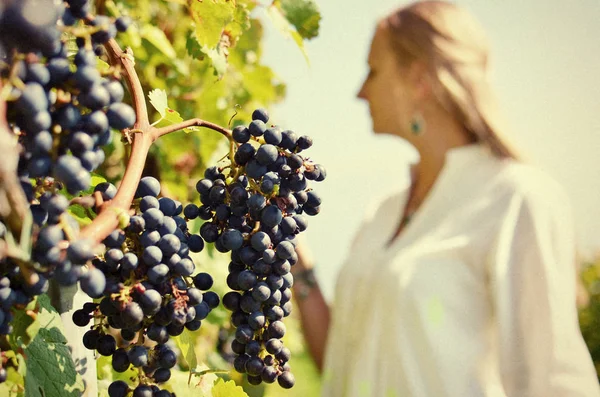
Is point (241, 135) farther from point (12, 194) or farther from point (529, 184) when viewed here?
point (529, 184)

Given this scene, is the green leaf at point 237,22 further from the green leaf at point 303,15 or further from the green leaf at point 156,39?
the green leaf at point 156,39

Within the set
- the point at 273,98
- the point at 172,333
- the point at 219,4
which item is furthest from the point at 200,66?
the point at 172,333

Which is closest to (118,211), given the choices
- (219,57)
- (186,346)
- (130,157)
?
(130,157)

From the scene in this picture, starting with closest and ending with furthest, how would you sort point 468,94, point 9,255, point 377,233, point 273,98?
1. point 9,255
2. point 273,98
3. point 468,94
4. point 377,233

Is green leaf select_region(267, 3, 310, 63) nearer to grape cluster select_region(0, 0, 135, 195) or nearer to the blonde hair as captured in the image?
grape cluster select_region(0, 0, 135, 195)

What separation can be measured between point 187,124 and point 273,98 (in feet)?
4.34

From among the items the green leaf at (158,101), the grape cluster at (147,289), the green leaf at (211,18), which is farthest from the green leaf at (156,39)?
the grape cluster at (147,289)

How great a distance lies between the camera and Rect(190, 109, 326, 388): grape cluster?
650 mm

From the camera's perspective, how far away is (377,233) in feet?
9.29

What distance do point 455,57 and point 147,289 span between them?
2.29 metres

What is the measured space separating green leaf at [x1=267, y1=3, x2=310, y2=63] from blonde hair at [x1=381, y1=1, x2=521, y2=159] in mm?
1477

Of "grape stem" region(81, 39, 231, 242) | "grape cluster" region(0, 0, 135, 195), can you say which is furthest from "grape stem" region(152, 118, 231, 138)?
"grape cluster" region(0, 0, 135, 195)

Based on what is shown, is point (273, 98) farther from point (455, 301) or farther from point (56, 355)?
point (56, 355)

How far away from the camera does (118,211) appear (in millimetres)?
486
